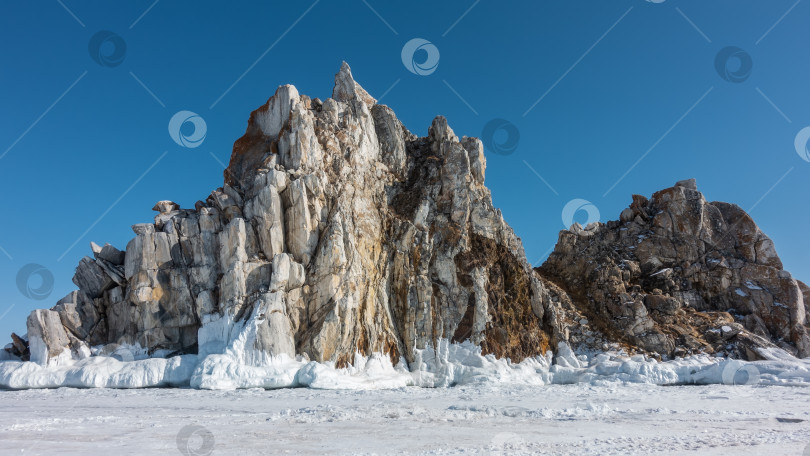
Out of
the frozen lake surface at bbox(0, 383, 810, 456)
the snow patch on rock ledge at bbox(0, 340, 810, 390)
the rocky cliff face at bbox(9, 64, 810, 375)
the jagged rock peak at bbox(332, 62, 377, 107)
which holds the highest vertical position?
the jagged rock peak at bbox(332, 62, 377, 107)

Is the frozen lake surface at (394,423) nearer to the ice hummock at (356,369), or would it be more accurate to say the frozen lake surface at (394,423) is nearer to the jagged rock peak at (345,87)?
the ice hummock at (356,369)

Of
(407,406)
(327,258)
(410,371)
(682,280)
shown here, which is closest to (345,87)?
(327,258)

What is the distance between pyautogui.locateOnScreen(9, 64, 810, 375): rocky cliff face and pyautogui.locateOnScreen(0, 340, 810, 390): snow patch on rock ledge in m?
0.83

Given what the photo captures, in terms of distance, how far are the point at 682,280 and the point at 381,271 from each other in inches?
1266

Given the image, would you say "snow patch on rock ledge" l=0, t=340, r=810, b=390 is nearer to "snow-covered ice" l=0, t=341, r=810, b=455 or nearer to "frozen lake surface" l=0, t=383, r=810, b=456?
"snow-covered ice" l=0, t=341, r=810, b=455

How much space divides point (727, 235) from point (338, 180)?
136ft

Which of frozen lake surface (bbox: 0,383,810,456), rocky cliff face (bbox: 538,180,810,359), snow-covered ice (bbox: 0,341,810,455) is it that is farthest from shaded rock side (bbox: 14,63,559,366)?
rocky cliff face (bbox: 538,180,810,359)

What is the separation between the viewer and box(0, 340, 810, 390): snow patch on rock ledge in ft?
91.6

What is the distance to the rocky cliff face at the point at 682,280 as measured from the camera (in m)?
42.3

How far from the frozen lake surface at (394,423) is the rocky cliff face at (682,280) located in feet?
54.4

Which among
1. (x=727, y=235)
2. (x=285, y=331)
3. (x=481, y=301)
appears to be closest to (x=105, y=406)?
(x=285, y=331)

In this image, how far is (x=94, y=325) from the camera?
32344mm

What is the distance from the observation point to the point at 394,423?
16.8 m

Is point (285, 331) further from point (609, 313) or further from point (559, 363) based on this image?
point (609, 313)
